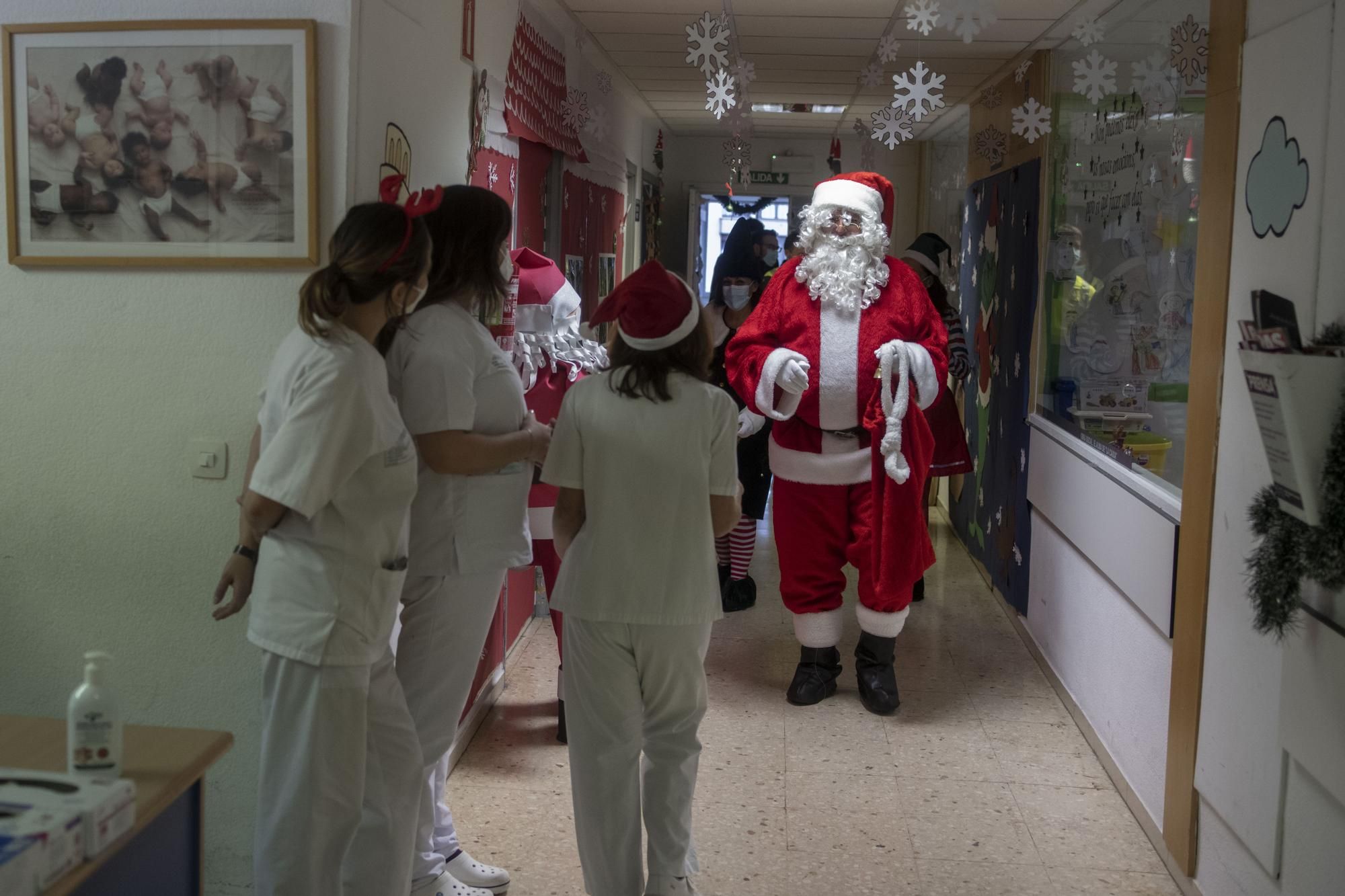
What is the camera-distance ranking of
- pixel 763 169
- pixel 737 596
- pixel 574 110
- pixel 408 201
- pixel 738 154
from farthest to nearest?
pixel 763 169 → pixel 737 596 → pixel 738 154 → pixel 574 110 → pixel 408 201

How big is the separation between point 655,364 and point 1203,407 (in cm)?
124

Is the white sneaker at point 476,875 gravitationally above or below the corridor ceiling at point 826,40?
below

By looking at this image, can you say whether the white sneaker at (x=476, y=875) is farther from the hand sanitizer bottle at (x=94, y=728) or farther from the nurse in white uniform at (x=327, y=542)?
the hand sanitizer bottle at (x=94, y=728)

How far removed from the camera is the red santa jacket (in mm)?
3889

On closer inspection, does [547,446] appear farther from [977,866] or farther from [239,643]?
[977,866]

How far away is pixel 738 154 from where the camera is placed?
15.6 ft

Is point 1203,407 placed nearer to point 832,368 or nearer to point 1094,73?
point 1094,73

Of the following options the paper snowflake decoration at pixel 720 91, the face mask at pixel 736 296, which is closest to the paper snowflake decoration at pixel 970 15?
the paper snowflake decoration at pixel 720 91

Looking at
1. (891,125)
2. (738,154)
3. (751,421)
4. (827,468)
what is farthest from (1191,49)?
(738,154)

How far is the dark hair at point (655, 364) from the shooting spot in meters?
2.27

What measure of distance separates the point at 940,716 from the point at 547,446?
6.94ft

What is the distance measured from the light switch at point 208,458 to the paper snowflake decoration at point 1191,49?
7.43ft

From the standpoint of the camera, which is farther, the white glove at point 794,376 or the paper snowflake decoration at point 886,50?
the white glove at point 794,376

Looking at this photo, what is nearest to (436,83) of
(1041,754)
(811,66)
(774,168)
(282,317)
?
(282,317)
